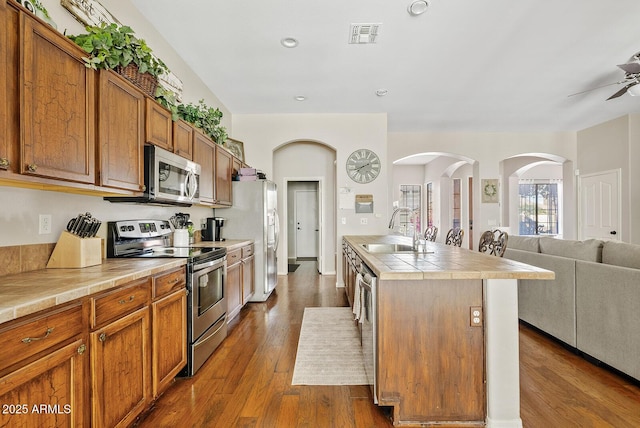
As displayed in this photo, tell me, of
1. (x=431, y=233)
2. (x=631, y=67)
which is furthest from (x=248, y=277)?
(x=631, y=67)

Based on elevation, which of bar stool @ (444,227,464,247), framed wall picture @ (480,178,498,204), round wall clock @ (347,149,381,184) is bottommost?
bar stool @ (444,227,464,247)

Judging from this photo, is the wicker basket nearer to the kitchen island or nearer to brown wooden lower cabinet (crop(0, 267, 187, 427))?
brown wooden lower cabinet (crop(0, 267, 187, 427))

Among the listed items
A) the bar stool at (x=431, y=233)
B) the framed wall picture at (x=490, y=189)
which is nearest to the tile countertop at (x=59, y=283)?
the bar stool at (x=431, y=233)

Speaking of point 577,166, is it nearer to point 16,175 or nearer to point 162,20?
point 162,20

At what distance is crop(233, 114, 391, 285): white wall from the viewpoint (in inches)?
207

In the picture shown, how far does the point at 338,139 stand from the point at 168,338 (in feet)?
13.5

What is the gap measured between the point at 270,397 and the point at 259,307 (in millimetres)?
2053

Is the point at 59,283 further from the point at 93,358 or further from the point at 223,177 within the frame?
the point at 223,177

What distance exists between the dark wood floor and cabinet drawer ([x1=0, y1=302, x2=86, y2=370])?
2.99 feet

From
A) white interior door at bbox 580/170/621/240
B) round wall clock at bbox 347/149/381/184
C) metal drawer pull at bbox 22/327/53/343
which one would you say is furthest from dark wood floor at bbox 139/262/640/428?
white interior door at bbox 580/170/621/240

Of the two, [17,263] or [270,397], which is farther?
[270,397]

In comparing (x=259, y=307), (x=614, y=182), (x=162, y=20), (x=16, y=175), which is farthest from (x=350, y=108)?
(x=614, y=182)

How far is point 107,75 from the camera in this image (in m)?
1.76

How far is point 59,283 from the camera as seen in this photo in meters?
1.34
